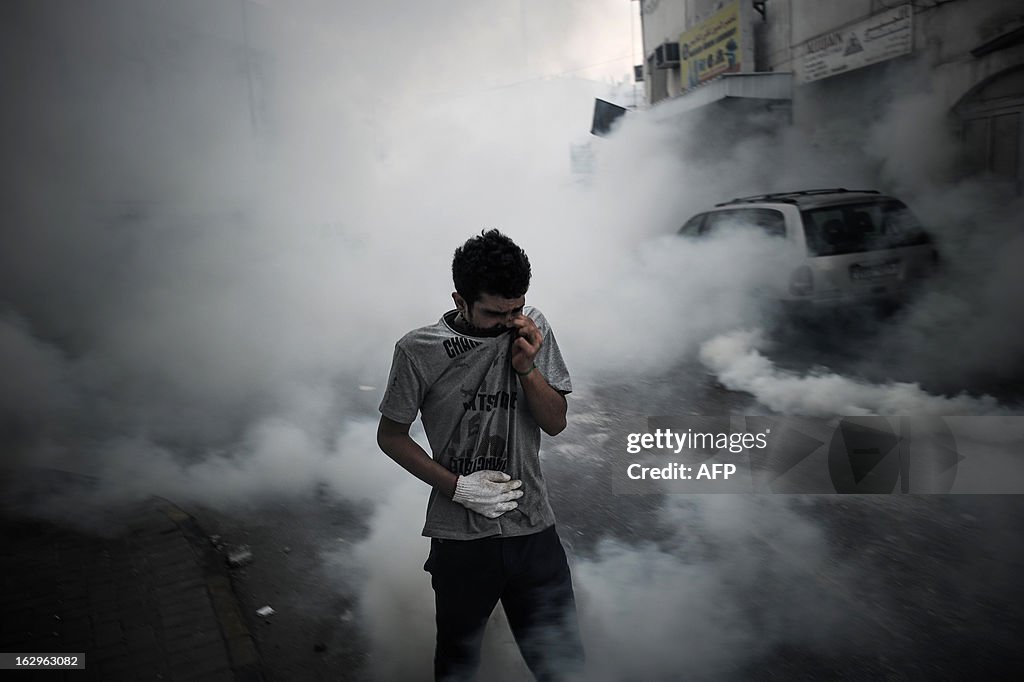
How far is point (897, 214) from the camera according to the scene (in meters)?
5.71

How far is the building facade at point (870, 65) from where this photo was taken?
5684mm

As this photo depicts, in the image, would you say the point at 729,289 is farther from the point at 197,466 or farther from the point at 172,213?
the point at 172,213

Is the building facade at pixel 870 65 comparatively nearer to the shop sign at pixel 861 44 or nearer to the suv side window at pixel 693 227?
the shop sign at pixel 861 44

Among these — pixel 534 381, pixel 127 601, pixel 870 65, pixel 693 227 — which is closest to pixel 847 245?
pixel 693 227

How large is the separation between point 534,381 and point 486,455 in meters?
0.24

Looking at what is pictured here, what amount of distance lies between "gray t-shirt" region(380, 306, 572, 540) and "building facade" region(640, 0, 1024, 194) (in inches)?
200

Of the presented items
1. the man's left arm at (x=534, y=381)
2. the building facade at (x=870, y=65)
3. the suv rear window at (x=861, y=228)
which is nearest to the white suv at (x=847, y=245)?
the suv rear window at (x=861, y=228)

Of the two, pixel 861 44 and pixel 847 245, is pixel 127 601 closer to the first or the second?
pixel 847 245

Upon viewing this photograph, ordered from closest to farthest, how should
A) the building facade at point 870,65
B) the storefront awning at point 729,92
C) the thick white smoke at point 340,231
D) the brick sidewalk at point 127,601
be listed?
the brick sidewalk at point 127,601 → the thick white smoke at point 340,231 → the building facade at point 870,65 → the storefront awning at point 729,92

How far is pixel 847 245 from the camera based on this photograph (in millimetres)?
5445

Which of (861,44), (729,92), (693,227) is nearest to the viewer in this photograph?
(693,227)

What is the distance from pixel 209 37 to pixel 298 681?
4.97 m

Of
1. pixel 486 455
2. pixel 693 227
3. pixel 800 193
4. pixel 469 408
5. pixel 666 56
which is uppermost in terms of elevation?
pixel 666 56

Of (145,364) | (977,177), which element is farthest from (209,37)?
(977,177)
